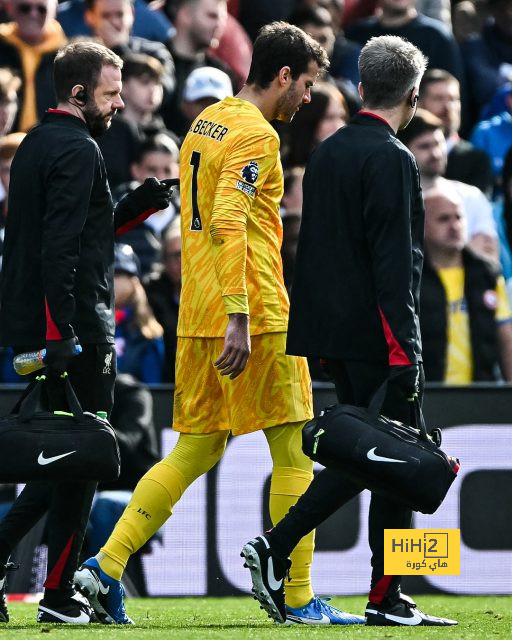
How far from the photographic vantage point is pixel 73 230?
5.46 meters

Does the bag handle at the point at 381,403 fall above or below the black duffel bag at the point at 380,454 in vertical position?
above

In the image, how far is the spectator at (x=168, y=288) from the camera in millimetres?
8781

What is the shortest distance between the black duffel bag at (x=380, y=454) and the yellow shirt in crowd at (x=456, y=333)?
3227mm

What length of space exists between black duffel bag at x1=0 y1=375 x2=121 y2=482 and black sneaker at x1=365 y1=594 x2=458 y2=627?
1.08 m

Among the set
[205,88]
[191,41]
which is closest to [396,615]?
[205,88]

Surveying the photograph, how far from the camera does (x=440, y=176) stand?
32.0 feet

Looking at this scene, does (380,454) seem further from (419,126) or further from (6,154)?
(6,154)

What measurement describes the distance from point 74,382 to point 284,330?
82cm

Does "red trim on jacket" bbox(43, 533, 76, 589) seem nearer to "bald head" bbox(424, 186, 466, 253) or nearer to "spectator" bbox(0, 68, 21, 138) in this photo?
"bald head" bbox(424, 186, 466, 253)

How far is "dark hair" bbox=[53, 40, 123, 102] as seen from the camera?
572 centimetres

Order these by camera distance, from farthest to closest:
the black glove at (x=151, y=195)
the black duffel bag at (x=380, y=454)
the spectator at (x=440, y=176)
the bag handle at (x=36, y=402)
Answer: the spectator at (x=440, y=176), the black glove at (x=151, y=195), the bag handle at (x=36, y=402), the black duffel bag at (x=380, y=454)

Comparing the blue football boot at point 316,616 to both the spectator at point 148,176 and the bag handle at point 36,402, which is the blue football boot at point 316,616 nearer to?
the bag handle at point 36,402

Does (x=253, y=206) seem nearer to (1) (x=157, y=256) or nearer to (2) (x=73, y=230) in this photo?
(2) (x=73, y=230)

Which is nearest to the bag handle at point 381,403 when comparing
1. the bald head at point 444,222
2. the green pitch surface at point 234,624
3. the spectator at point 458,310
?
the green pitch surface at point 234,624
